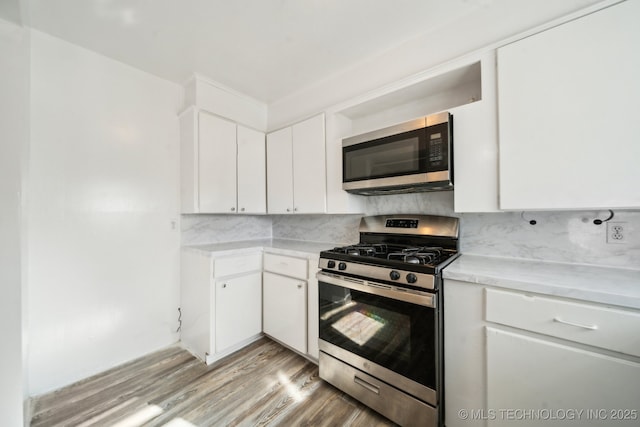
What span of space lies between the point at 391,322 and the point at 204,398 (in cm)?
136

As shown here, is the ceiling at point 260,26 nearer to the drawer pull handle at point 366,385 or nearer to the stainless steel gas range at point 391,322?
the stainless steel gas range at point 391,322

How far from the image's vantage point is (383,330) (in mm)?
1427

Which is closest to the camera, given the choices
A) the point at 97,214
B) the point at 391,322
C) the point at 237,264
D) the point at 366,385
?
the point at 391,322

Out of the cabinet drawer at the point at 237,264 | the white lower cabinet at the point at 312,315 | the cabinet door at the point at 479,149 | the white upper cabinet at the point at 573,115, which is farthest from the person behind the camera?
the cabinet drawer at the point at 237,264

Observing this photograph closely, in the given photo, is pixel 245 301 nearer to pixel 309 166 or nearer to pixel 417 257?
pixel 309 166

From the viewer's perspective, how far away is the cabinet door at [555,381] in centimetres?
91

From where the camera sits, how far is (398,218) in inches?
77.5

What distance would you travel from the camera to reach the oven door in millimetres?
1257

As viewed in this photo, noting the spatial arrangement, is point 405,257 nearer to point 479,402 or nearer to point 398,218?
point 398,218

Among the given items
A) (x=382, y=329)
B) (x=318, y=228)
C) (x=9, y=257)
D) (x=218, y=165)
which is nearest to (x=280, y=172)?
(x=218, y=165)

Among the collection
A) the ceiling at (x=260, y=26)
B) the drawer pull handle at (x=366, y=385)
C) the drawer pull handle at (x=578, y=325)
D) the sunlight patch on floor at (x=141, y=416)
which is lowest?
the sunlight patch on floor at (x=141, y=416)

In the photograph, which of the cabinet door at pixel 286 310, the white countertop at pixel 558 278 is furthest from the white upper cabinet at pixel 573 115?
the cabinet door at pixel 286 310

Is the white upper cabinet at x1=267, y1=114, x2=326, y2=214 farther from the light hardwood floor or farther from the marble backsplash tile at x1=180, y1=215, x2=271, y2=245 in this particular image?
the light hardwood floor

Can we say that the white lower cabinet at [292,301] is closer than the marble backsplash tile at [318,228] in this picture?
Yes
